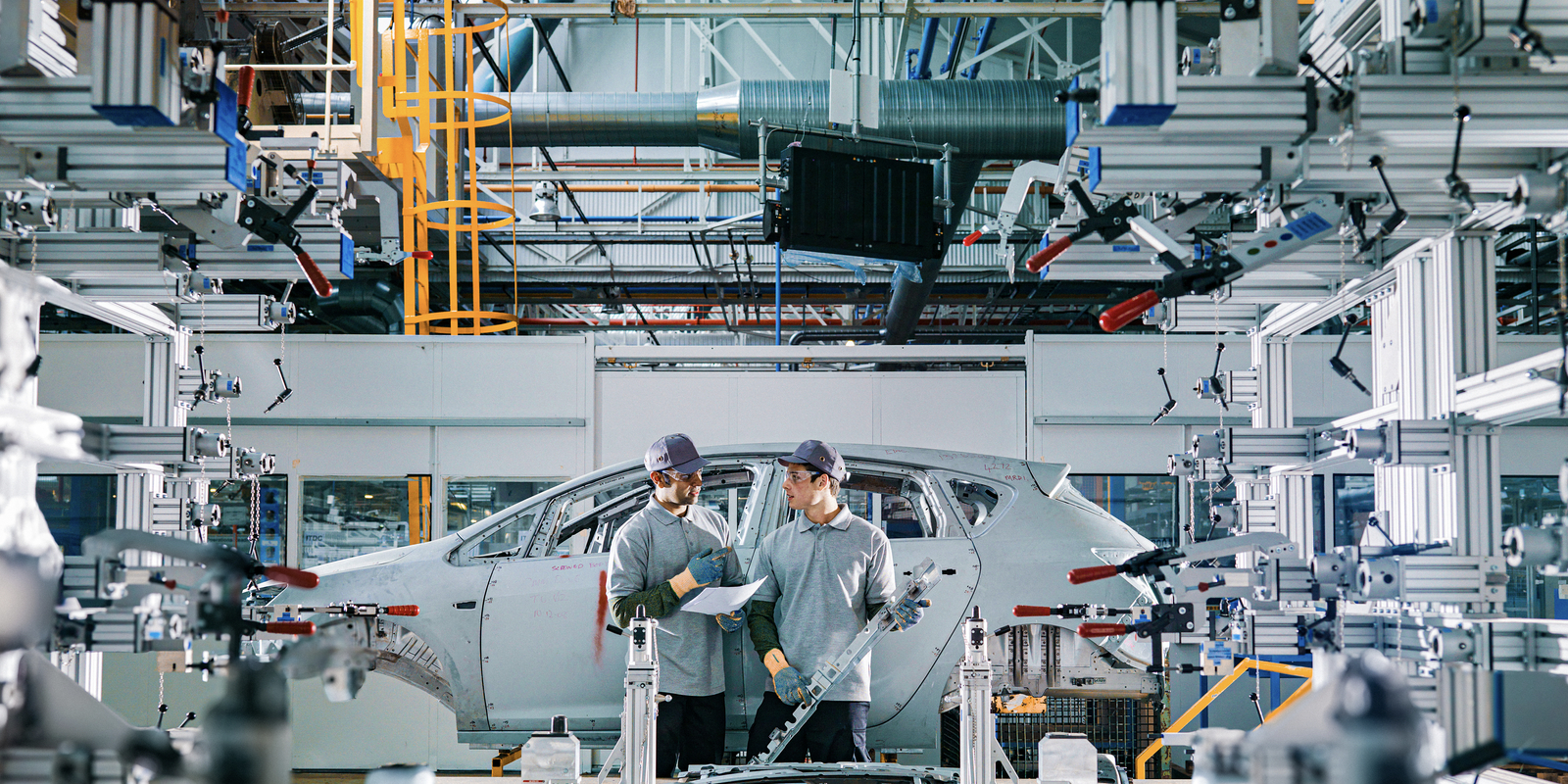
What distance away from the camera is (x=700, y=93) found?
7.25m

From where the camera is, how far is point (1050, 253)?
11.5 feet

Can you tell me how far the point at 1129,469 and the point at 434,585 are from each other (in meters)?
5.40

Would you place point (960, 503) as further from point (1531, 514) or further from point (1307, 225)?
point (1531, 514)

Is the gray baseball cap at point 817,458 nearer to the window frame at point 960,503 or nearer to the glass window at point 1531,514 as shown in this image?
the window frame at point 960,503

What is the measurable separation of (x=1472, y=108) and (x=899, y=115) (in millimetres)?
4363

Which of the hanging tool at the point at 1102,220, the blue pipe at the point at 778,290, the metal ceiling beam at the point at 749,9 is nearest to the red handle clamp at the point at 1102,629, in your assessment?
the hanging tool at the point at 1102,220

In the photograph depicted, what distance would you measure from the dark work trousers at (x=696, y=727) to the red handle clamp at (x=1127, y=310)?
207 cm

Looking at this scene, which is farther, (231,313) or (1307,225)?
(231,313)

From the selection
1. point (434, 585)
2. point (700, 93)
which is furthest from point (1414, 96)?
point (700, 93)

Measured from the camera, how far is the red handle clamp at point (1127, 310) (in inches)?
126

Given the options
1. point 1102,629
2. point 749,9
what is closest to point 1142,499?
point 749,9

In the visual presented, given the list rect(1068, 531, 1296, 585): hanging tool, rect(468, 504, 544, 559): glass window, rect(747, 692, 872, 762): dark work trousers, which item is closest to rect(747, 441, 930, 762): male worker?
rect(747, 692, 872, 762): dark work trousers

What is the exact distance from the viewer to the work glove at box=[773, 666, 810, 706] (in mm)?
4125

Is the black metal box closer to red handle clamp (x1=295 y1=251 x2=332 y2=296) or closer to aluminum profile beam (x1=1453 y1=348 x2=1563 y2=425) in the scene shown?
red handle clamp (x1=295 y1=251 x2=332 y2=296)
